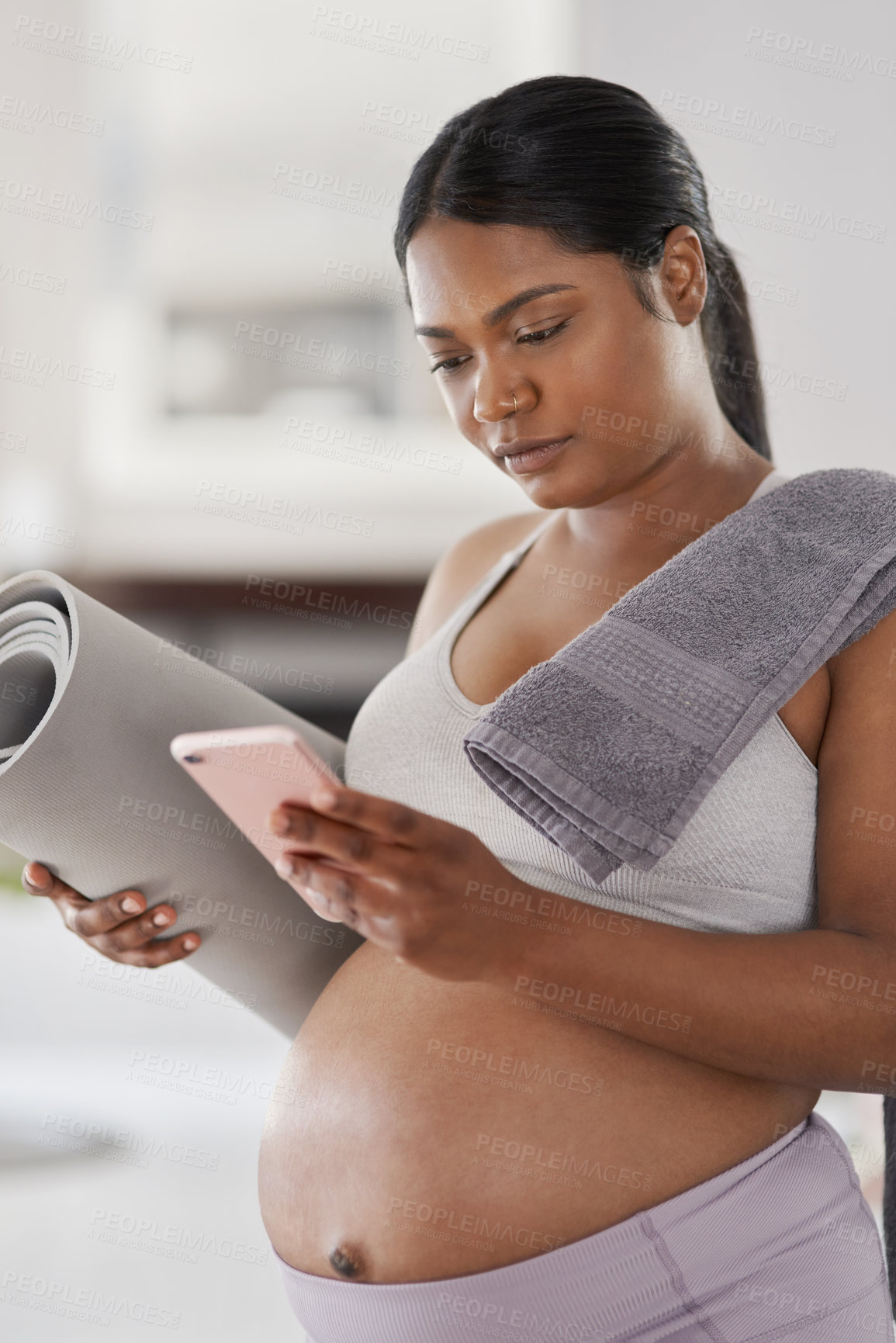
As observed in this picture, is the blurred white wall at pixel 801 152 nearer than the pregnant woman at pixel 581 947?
No

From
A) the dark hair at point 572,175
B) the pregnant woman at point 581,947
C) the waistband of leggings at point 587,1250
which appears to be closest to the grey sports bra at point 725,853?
the pregnant woman at point 581,947

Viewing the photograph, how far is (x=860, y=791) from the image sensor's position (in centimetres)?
70

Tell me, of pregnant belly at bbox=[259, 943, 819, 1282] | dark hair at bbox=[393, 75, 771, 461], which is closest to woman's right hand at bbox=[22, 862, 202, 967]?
pregnant belly at bbox=[259, 943, 819, 1282]

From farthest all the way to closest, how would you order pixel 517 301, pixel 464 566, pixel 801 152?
1. pixel 801 152
2. pixel 464 566
3. pixel 517 301

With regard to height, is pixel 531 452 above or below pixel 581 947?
above

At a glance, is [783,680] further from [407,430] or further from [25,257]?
[25,257]

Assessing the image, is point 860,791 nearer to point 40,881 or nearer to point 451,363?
point 451,363

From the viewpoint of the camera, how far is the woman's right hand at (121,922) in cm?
90

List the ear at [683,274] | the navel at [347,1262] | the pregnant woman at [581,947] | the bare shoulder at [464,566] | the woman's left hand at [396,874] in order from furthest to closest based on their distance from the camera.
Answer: the bare shoulder at [464,566] < the ear at [683,274] < the navel at [347,1262] < the pregnant woman at [581,947] < the woman's left hand at [396,874]

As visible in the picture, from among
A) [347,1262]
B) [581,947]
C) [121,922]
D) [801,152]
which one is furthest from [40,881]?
[801,152]

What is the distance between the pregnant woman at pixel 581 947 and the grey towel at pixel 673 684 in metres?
0.03

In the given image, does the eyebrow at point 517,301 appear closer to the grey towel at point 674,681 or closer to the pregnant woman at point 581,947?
the pregnant woman at point 581,947

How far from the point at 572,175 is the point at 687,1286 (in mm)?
777

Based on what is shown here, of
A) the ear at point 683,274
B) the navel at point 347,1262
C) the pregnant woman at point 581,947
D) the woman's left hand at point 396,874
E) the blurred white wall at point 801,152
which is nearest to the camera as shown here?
the woman's left hand at point 396,874
